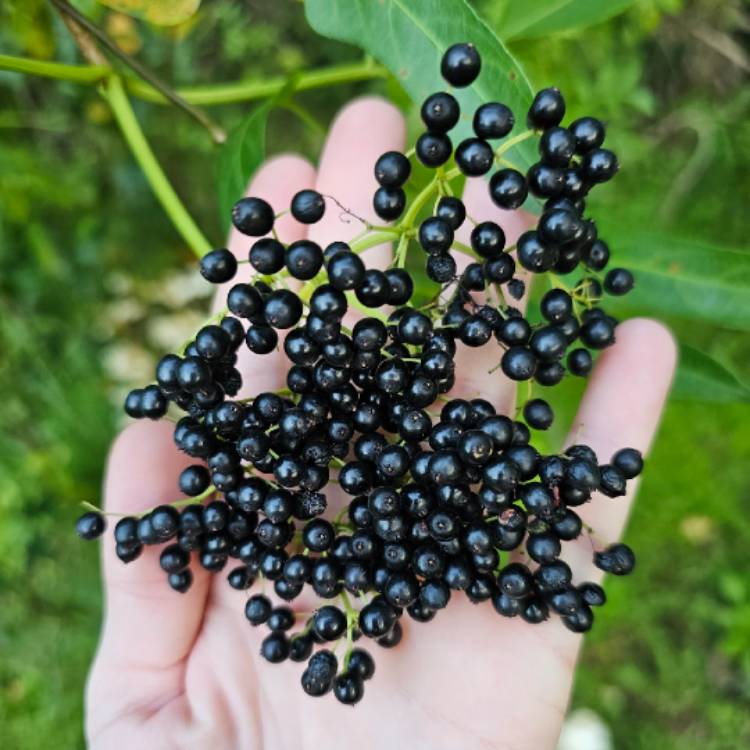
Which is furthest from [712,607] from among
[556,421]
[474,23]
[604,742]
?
[474,23]

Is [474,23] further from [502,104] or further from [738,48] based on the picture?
[738,48]

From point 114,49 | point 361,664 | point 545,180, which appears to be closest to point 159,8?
point 114,49

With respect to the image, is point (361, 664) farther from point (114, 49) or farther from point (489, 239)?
point (114, 49)

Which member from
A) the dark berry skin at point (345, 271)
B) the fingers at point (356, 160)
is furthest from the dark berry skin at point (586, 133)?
the fingers at point (356, 160)

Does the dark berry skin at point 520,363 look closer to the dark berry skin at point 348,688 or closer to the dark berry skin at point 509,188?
the dark berry skin at point 509,188

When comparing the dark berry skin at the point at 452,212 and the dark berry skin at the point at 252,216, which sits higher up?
the dark berry skin at the point at 452,212
